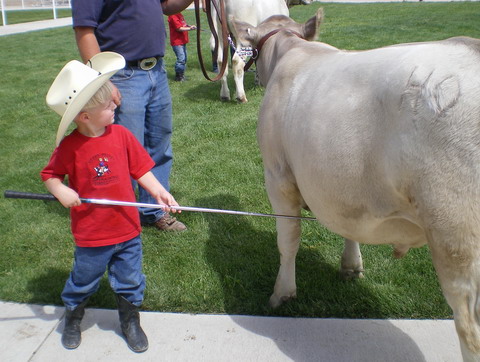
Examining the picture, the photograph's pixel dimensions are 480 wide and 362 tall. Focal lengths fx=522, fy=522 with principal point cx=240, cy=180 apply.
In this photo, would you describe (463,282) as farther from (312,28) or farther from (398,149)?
(312,28)

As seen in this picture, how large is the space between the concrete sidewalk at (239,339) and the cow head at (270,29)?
210 centimetres

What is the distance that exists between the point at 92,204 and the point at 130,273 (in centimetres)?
50

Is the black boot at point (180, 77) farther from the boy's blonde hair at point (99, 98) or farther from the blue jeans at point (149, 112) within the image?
the boy's blonde hair at point (99, 98)

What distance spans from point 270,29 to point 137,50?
1039 mm

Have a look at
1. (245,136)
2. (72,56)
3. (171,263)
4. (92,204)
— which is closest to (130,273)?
(92,204)

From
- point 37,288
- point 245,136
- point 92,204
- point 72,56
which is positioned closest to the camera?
point 92,204

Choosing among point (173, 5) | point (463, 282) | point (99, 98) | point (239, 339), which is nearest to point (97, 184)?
point (99, 98)

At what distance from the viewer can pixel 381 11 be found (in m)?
18.1

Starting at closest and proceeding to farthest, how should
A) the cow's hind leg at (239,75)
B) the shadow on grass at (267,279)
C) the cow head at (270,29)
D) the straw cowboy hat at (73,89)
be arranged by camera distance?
the straw cowboy hat at (73,89) < the shadow on grass at (267,279) < the cow head at (270,29) < the cow's hind leg at (239,75)

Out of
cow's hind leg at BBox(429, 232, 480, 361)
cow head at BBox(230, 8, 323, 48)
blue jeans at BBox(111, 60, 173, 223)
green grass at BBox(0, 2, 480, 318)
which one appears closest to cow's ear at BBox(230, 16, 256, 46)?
cow head at BBox(230, 8, 323, 48)

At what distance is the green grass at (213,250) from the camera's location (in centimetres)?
355

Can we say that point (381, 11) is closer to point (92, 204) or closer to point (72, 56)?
point (72, 56)

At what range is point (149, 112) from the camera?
4277mm

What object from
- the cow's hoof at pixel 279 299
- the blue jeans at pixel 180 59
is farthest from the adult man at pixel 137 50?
the blue jeans at pixel 180 59
